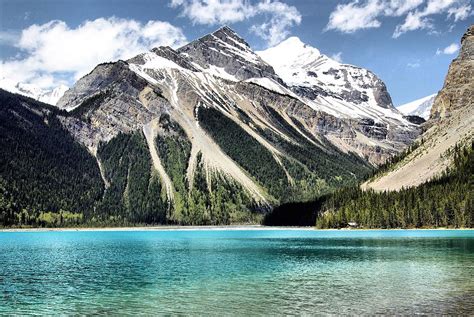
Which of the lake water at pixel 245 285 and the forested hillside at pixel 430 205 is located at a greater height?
the forested hillside at pixel 430 205

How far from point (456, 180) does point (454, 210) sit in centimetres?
2325

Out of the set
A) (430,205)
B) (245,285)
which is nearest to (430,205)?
(430,205)

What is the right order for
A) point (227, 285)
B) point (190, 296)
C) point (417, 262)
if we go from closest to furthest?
point (190, 296), point (227, 285), point (417, 262)

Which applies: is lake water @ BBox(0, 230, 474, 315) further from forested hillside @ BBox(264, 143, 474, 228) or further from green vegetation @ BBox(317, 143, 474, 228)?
forested hillside @ BBox(264, 143, 474, 228)

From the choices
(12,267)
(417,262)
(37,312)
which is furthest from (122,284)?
(417,262)

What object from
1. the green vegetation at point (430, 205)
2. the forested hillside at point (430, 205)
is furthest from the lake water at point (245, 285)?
the forested hillside at point (430, 205)

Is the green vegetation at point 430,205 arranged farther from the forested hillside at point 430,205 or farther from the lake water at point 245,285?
the lake water at point 245,285

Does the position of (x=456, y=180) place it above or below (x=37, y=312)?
above

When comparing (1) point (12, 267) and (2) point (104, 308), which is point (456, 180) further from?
(2) point (104, 308)

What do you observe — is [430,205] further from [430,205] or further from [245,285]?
[245,285]

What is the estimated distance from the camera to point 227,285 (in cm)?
5219

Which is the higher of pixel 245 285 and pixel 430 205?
pixel 430 205

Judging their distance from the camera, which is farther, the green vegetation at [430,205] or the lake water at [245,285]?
the green vegetation at [430,205]

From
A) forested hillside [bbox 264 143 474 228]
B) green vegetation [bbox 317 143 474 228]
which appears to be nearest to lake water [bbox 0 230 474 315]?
green vegetation [bbox 317 143 474 228]
